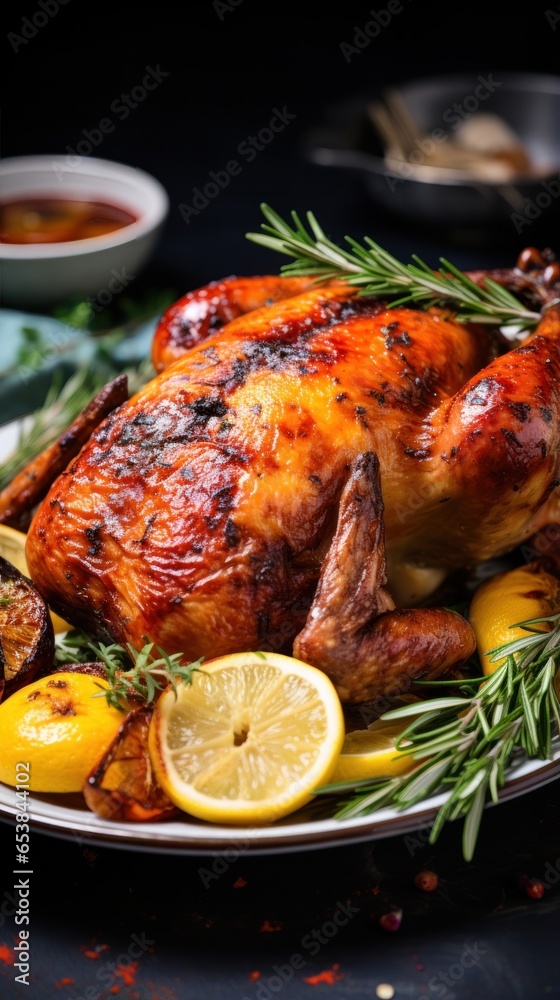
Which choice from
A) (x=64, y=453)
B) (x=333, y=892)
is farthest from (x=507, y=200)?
(x=333, y=892)

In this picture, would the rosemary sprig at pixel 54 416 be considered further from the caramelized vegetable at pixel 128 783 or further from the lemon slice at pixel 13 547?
the caramelized vegetable at pixel 128 783

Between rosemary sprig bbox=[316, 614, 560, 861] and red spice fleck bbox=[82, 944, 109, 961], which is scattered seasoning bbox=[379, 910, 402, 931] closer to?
rosemary sprig bbox=[316, 614, 560, 861]

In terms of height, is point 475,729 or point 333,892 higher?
point 475,729

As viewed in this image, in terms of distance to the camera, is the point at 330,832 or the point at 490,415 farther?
the point at 490,415

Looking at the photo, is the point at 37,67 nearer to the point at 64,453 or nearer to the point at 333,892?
the point at 64,453

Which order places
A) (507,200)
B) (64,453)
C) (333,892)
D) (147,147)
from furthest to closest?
1. (147,147)
2. (507,200)
3. (64,453)
4. (333,892)
